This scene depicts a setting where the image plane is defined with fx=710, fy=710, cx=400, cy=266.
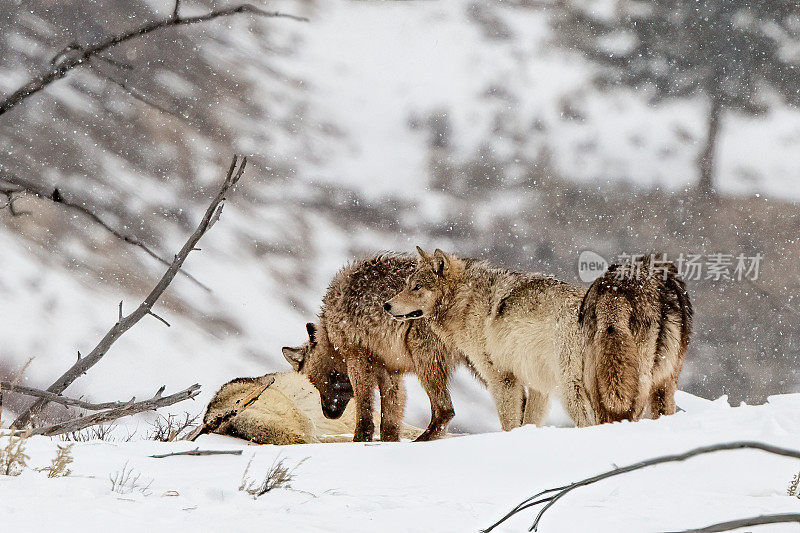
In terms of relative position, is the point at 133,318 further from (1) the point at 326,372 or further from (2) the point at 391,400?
(1) the point at 326,372

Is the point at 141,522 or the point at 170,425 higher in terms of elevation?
the point at 170,425

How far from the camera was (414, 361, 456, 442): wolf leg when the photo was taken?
253 inches

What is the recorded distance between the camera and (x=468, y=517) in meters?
2.37

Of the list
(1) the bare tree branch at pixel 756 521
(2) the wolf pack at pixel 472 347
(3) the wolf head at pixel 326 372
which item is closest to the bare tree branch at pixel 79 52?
(1) the bare tree branch at pixel 756 521

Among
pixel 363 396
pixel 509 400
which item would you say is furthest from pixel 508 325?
pixel 363 396

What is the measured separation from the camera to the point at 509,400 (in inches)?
234

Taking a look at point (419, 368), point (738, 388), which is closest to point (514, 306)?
point (419, 368)

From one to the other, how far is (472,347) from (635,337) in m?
1.54

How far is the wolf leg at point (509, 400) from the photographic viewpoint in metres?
5.91

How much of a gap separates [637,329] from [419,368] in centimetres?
220

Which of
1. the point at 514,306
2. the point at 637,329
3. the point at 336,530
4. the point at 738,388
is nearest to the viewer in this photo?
the point at 336,530

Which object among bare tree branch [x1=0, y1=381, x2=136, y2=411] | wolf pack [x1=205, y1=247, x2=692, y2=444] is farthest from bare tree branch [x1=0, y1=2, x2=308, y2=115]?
wolf pack [x1=205, y1=247, x2=692, y2=444]

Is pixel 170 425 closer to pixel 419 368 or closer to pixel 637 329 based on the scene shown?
pixel 419 368

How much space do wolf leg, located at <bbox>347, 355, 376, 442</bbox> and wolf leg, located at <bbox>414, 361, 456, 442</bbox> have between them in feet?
1.72
